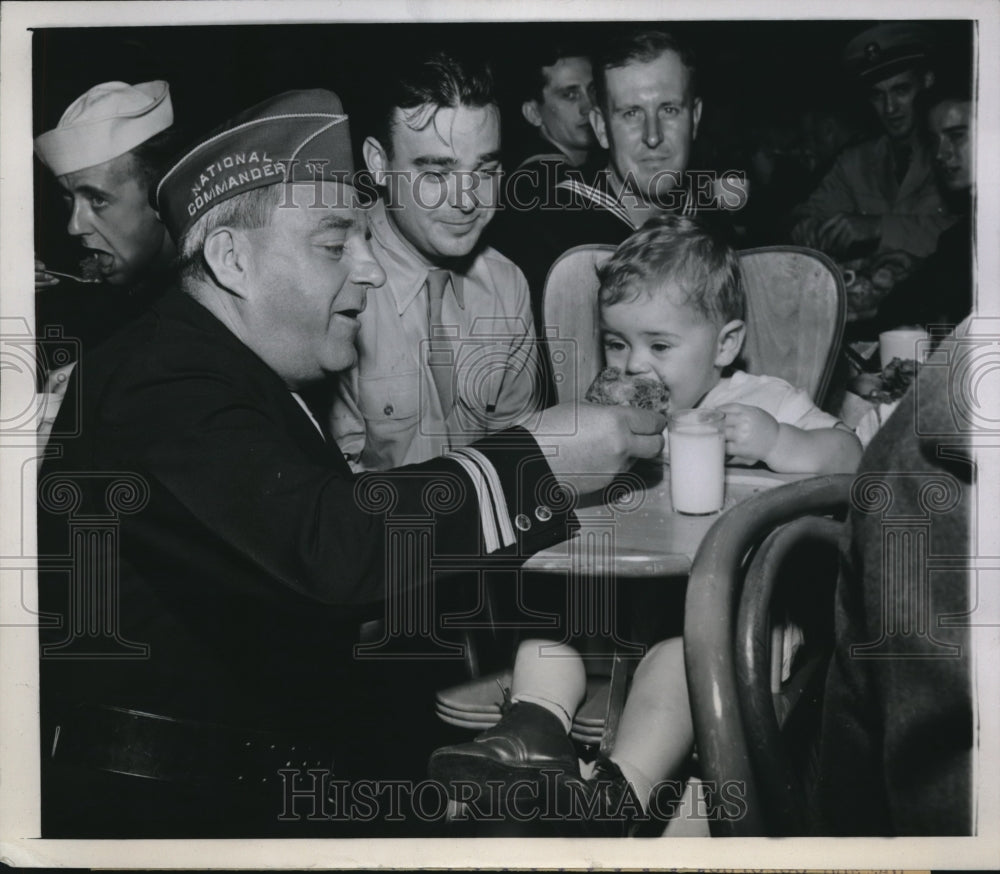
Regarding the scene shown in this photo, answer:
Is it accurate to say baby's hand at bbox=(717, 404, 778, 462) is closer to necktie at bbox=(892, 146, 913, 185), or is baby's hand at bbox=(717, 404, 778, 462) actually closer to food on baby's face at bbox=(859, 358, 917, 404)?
food on baby's face at bbox=(859, 358, 917, 404)

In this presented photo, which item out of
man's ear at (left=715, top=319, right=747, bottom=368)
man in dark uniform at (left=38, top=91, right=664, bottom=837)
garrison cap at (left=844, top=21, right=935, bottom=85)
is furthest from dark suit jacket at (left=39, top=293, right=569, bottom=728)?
garrison cap at (left=844, top=21, right=935, bottom=85)

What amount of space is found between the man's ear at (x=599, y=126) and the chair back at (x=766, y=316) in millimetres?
161

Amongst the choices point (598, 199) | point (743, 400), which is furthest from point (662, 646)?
point (598, 199)

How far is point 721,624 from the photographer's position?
117 cm

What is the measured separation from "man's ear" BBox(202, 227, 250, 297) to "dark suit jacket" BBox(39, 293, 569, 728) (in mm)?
57

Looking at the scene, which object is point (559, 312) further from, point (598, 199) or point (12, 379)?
point (12, 379)

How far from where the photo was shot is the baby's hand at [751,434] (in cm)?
161

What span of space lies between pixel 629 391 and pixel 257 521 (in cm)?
58

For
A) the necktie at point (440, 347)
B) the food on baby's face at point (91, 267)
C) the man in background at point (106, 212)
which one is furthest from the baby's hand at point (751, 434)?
the food on baby's face at point (91, 267)

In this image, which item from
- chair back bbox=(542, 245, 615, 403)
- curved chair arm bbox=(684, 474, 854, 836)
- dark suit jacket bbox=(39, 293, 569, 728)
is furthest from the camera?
chair back bbox=(542, 245, 615, 403)

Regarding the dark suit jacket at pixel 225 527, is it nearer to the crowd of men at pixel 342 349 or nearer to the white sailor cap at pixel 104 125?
the crowd of men at pixel 342 349

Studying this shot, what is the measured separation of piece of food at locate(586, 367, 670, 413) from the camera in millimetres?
1621

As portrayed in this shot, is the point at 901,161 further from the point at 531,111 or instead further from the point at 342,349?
the point at 342,349

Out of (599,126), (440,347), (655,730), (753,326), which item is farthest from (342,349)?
(655,730)
